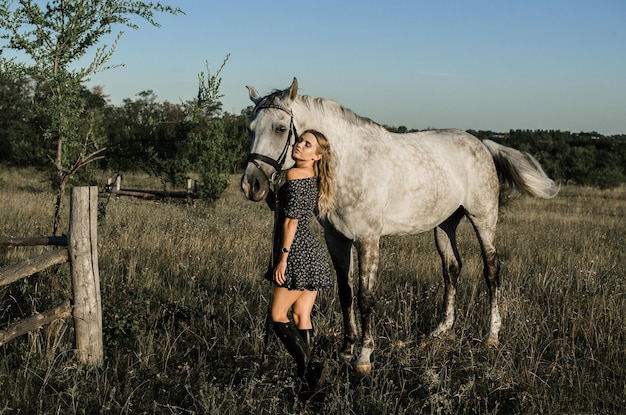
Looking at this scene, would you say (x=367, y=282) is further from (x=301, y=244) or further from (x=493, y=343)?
(x=493, y=343)

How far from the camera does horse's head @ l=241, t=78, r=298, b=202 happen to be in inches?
149

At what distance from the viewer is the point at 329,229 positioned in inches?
187

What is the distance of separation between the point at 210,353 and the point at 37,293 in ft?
6.51

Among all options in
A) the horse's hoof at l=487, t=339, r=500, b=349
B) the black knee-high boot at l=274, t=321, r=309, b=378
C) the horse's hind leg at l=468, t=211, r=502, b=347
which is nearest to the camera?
the black knee-high boot at l=274, t=321, r=309, b=378

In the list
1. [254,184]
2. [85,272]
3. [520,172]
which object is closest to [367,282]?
[254,184]

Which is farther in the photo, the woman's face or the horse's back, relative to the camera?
the horse's back

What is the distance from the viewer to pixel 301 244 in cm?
371

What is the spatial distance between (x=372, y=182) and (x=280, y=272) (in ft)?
4.47

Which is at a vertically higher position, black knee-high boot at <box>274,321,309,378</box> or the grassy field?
black knee-high boot at <box>274,321,309,378</box>

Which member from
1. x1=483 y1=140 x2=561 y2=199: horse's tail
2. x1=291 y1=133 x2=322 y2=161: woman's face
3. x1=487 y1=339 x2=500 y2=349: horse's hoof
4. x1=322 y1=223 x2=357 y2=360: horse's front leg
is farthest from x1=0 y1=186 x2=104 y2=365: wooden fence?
x1=483 y1=140 x2=561 y2=199: horse's tail

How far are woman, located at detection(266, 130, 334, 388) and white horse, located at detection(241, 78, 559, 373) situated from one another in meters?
0.25

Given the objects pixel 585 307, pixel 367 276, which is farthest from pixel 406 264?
pixel 367 276

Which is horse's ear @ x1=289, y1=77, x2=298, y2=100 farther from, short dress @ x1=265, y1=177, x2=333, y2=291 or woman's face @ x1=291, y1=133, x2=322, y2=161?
short dress @ x1=265, y1=177, x2=333, y2=291

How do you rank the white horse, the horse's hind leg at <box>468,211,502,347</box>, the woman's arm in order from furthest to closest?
the horse's hind leg at <box>468,211,502,347</box>
the white horse
the woman's arm
